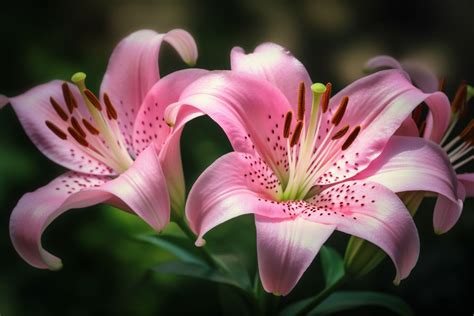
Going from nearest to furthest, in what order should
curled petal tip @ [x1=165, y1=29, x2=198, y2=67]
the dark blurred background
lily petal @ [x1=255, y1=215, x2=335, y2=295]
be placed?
lily petal @ [x1=255, y1=215, x2=335, y2=295] → curled petal tip @ [x1=165, y1=29, x2=198, y2=67] → the dark blurred background

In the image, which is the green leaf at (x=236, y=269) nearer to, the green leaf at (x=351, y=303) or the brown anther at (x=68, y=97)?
→ the green leaf at (x=351, y=303)

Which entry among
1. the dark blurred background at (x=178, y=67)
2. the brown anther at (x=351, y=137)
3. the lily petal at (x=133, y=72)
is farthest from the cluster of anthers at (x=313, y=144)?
the dark blurred background at (x=178, y=67)

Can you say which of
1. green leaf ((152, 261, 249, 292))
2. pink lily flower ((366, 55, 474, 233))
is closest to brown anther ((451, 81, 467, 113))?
pink lily flower ((366, 55, 474, 233))

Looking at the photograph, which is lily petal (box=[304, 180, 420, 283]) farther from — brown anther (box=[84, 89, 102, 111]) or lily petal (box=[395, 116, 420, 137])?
brown anther (box=[84, 89, 102, 111])

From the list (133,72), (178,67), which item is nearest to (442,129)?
(133,72)

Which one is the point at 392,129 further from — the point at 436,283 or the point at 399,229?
the point at 436,283

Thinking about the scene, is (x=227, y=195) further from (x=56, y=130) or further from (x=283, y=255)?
(x=56, y=130)
